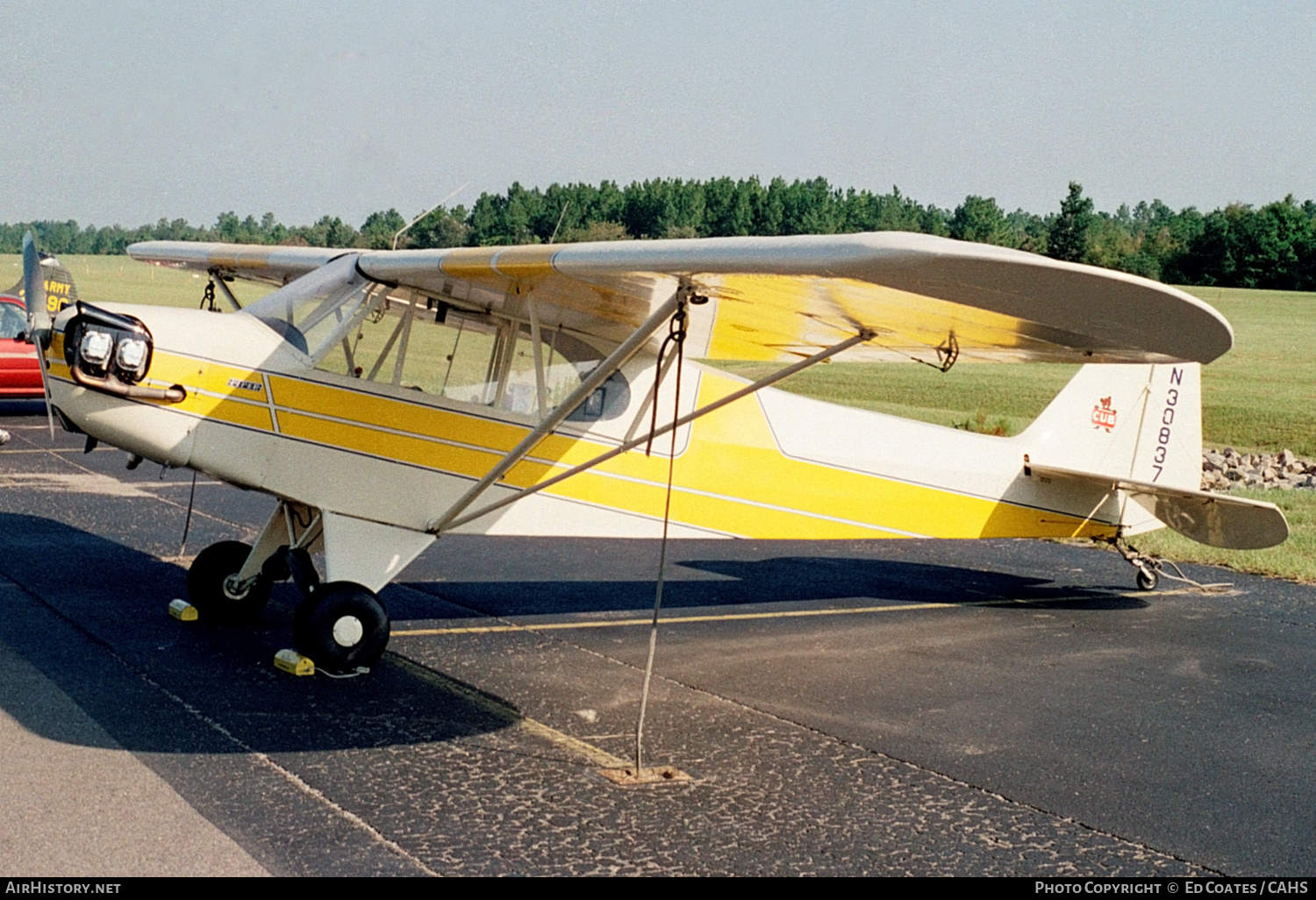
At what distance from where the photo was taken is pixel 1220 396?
100 feet

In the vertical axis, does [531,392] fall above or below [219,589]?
above

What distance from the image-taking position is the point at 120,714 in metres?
5.87

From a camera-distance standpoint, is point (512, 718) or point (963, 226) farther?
point (963, 226)

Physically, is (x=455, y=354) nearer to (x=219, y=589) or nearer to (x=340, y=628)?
(x=340, y=628)

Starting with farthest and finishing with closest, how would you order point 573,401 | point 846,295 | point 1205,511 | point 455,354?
point 1205,511 < point 455,354 < point 573,401 < point 846,295

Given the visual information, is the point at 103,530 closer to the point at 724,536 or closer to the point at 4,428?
the point at 724,536

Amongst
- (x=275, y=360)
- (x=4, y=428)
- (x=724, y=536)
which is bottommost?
(x=4, y=428)

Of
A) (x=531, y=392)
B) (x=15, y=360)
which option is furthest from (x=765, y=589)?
(x=15, y=360)

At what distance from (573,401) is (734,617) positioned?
10.6 feet

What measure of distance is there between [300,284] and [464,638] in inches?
95.6

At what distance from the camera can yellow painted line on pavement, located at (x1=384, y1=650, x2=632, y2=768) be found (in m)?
5.74

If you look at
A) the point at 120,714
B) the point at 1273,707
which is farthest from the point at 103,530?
the point at 1273,707

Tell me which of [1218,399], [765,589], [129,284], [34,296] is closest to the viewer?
[34,296]

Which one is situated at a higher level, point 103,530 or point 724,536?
point 724,536
